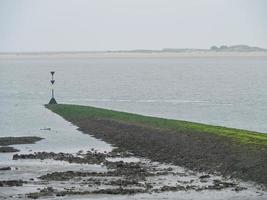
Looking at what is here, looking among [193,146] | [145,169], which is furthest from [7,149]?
[145,169]

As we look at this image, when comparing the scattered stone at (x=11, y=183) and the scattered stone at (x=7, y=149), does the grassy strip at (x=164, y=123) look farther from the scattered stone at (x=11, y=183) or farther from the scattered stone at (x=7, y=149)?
the scattered stone at (x=11, y=183)

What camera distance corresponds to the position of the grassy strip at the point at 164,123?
40.4 metres

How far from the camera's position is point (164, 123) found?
5216cm

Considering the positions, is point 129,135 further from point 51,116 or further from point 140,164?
point 51,116

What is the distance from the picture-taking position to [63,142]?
4938cm

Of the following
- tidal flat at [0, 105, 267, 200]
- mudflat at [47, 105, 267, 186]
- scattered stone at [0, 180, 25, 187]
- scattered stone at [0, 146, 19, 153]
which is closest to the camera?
tidal flat at [0, 105, 267, 200]

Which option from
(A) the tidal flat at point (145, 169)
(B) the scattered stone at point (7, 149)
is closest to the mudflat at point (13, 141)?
(B) the scattered stone at point (7, 149)

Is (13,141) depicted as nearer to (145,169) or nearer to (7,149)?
(7,149)

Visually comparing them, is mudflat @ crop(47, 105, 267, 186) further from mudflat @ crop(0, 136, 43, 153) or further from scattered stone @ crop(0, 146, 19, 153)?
scattered stone @ crop(0, 146, 19, 153)

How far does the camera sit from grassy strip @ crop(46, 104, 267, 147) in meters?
40.4

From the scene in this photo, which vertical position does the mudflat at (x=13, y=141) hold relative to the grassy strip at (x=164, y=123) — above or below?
below

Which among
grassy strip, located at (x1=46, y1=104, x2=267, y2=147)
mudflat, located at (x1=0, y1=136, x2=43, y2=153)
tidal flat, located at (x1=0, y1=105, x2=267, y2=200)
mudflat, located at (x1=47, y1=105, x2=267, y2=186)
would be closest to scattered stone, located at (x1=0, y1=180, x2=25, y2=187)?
tidal flat, located at (x1=0, y1=105, x2=267, y2=200)

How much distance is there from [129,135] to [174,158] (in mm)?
9285

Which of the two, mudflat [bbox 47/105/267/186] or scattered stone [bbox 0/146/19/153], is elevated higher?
mudflat [bbox 47/105/267/186]
